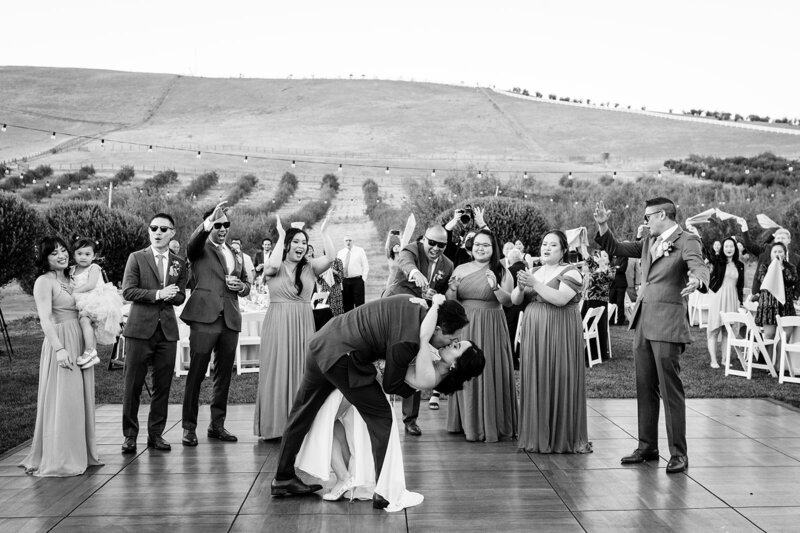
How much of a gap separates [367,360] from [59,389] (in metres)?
2.65

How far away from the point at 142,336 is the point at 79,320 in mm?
522

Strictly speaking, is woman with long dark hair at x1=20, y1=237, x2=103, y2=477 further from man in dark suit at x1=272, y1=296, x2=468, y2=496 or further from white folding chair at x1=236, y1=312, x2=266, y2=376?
white folding chair at x1=236, y1=312, x2=266, y2=376

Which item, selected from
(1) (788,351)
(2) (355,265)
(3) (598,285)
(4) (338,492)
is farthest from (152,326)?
(3) (598,285)

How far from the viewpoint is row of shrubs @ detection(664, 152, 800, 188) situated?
45531 mm

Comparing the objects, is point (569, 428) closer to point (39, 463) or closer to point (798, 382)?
point (39, 463)

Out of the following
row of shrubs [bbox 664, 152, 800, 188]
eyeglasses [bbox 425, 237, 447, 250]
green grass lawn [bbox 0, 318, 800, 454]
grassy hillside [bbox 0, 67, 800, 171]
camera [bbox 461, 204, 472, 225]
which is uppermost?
grassy hillside [bbox 0, 67, 800, 171]

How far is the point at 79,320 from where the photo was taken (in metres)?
6.00

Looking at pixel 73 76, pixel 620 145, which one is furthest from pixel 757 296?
pixel 73 76

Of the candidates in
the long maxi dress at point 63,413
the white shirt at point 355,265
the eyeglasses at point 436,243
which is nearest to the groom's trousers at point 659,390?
the eyeglasses at point 436,243

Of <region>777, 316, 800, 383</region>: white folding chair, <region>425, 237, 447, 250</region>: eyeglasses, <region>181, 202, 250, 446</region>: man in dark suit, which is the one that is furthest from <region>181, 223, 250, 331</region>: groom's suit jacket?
<region>777, 316, 800, 383</region>: white folding chair

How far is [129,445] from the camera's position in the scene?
6.36m

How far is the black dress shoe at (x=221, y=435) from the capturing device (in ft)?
22.4

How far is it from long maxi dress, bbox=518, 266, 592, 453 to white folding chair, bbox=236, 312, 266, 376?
16.8 ft

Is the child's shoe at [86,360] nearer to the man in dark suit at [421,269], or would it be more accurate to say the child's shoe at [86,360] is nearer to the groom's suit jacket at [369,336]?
the groom's suit jacket at [369,336]
